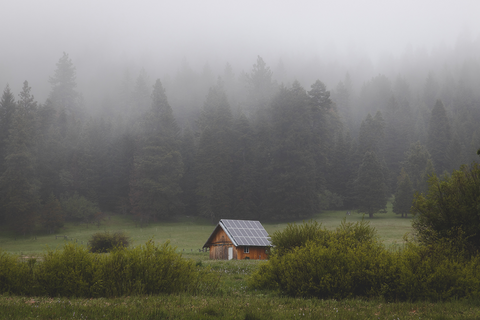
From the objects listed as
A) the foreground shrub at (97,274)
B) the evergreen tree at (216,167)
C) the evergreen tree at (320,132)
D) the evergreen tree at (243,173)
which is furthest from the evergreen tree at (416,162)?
the foreground shrub at (97,274)

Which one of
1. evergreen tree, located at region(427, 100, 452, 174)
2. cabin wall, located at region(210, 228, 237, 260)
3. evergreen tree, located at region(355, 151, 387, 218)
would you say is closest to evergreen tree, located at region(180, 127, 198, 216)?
evergreen tree, located at region(355, 151, 387, 218)

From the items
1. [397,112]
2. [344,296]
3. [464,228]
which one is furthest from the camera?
[397,112]

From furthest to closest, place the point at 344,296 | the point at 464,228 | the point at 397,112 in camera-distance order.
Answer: the point at 397,112, the point at 464,228, the point at 344,296

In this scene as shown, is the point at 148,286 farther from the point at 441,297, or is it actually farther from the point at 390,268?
the point at 441,297

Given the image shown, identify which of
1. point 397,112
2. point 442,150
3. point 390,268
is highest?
point 397,112

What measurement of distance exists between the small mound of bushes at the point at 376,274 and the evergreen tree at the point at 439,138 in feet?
295

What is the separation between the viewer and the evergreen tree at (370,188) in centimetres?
7375

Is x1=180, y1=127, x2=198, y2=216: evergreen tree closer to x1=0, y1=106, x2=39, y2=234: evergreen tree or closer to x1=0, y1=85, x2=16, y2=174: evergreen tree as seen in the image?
x1=0, y1=106, x2=39, y2=234: evergreen tree

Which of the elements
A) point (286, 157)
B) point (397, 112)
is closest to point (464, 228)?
point (286, 157)

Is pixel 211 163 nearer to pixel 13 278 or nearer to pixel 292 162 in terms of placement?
pixel 292 162

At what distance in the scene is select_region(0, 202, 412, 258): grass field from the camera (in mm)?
54562

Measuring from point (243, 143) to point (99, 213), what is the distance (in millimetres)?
32545

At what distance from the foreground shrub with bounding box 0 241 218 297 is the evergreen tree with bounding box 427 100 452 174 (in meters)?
93.9

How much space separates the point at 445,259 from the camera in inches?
461
